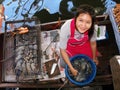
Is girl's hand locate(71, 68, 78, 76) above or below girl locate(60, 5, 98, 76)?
below

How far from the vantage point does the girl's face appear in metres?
4.61

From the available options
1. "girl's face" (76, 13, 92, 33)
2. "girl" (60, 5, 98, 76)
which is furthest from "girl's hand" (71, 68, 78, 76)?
"girl's face" (76, 13, 92, 33)

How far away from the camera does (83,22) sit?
4.64 m

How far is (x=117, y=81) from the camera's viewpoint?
11.0 ft

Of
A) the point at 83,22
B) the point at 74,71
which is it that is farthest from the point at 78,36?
the point at 74,71

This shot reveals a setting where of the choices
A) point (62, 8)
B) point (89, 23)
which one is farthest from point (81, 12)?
point (62, 8)

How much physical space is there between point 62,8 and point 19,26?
1.47 meters

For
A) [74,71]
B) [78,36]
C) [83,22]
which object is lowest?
[74,71]

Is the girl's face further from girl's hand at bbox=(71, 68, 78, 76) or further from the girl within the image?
girl's hand at bbox=(71, 68, 78, 76)

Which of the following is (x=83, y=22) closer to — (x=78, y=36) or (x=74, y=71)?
(x=78, y=36)

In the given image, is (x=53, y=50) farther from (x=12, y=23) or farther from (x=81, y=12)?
(x=81, y=12)

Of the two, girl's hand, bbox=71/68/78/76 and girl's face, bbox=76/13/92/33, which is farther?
girl's face, bbox=76/13/92/33

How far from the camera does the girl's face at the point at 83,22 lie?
461 cm

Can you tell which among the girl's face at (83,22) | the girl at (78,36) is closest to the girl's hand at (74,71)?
the girl at (78,36)
